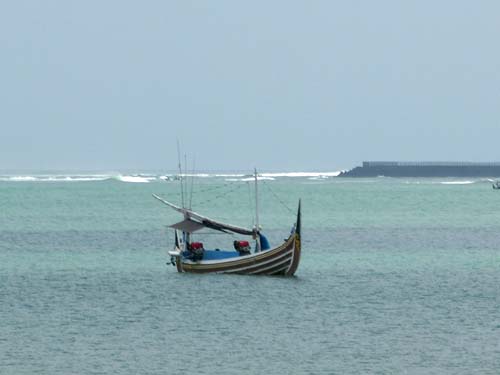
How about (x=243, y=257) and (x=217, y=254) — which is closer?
(x=243, y=257)

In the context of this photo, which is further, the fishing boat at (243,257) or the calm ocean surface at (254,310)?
the fishing boat at (243,257)

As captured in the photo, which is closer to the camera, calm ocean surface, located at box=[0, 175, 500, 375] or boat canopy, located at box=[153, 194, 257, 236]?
calm ocean surface, located at box=[0, 175, 500, 375]

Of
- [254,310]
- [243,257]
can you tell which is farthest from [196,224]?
[254,310]

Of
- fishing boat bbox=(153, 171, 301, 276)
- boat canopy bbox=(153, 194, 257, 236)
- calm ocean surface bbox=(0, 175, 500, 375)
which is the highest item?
boat canopy bbox=(153, 194, 257, 236)

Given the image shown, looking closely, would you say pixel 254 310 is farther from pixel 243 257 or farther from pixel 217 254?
pixel 217 254

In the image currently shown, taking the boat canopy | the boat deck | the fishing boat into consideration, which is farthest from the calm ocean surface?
the boat canopy

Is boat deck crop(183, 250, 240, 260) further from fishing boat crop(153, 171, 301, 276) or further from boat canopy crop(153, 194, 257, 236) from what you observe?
boat canopy crop(153, 194, 257, 236)

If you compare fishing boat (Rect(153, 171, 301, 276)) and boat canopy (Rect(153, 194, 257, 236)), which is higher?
boat canopy (Rect(153, 194, 257, 236))

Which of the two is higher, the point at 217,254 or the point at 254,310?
the point at 217,254

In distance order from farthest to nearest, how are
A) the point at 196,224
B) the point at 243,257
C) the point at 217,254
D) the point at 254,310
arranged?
1. the point at 196,224
2. the point at 217,254
3. the point at 243,257
4. the point at 254,310

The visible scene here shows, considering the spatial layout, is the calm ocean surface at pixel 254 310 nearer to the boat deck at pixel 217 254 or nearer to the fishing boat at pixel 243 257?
the fishing boat at pixel 243 257

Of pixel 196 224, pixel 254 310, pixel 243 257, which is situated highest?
pixel 196 224

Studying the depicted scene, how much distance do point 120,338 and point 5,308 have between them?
24.6 ft

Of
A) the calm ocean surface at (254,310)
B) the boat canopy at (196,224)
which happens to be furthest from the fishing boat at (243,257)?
the calm ocean surface at (254,310)
